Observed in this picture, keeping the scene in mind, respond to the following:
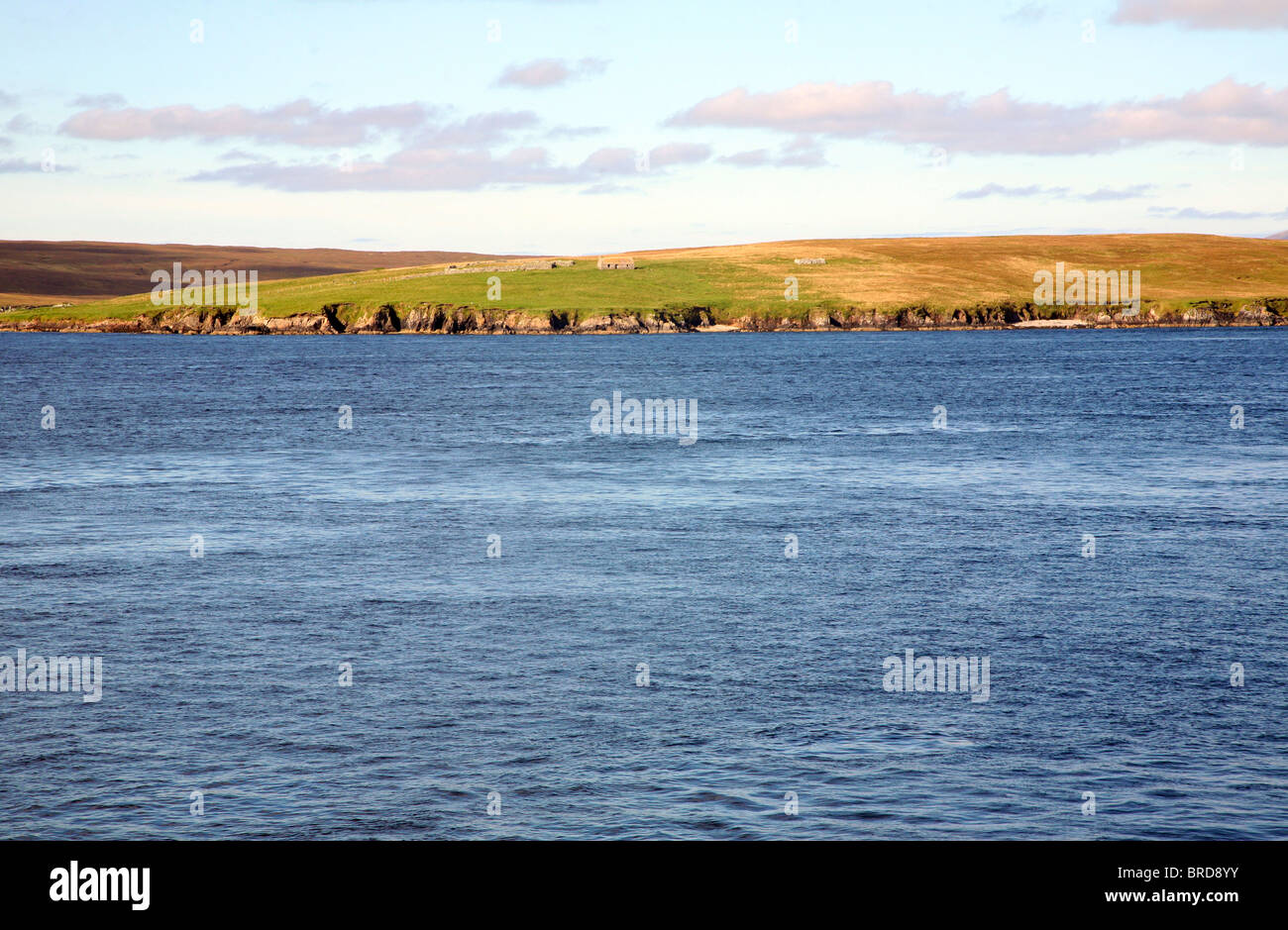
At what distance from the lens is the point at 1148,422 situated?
69312 millimetres

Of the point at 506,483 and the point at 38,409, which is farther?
the point at 38,409

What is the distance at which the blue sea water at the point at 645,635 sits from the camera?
15.7 m

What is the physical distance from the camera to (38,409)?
3049 inches

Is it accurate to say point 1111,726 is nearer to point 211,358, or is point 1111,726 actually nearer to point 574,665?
point 574,665

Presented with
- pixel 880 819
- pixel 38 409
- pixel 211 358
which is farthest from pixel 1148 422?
pixel 211 358

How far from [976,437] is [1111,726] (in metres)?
46.0

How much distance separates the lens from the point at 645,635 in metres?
23.9

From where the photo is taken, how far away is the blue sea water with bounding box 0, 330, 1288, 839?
15734mm

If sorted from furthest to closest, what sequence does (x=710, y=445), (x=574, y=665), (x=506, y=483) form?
(x=710, y=445) < (x=506, y=483) < (x=574, y=665)

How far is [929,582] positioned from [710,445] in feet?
104
